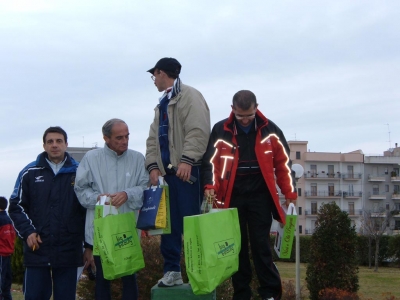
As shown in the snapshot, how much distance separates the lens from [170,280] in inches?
223

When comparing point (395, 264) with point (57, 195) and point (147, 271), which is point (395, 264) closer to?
point (147, 271)

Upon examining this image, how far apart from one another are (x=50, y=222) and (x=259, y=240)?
1.84 meters

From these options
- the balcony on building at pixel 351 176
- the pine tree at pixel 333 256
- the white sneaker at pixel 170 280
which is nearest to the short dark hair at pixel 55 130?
the white sneaker at pixel 170 280

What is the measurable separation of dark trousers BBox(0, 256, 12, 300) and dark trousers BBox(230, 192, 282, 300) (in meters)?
7.96

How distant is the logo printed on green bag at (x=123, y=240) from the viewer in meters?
5.24

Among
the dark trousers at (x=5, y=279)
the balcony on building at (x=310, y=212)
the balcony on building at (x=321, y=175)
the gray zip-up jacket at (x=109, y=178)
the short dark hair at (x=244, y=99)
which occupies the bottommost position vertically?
the dark trousers at (x=5, y=279)

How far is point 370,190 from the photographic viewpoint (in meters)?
82.1

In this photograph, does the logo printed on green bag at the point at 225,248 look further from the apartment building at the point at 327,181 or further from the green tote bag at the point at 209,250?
the apartment building at the point at 327,181

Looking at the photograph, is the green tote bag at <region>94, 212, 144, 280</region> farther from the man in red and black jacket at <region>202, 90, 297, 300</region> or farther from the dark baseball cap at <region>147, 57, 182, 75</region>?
the dark baseball cap at <region>147, 57, 182, 75</region>

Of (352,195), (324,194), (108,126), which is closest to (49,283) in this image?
(108,126)

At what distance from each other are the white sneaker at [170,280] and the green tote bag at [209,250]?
2.96 ft

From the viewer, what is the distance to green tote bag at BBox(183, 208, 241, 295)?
470 cm

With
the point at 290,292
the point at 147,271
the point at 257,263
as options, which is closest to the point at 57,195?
the point at 257,263

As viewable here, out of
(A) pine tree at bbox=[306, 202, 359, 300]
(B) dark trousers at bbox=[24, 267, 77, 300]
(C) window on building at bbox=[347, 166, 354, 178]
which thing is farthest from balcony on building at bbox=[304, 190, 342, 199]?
(B) dark trousers at bbox=[24, 267, 77, 300]
